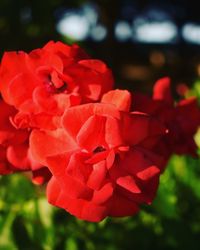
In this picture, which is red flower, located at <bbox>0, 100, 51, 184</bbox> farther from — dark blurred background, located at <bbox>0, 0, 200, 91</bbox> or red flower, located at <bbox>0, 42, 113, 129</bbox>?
dark blurred background, located at <bbox>0, 0, 200, 91</bbox>

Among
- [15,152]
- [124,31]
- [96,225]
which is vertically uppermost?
[15,152]

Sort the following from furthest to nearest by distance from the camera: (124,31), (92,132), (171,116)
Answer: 1. (124,31)
2. (171,116)
3. (92,132)

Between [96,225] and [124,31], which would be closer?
[96,225]

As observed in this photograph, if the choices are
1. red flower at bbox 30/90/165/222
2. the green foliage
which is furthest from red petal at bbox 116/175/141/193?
the green foliage

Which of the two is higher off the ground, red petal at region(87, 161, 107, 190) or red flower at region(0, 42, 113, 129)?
red flower at region(0, 42, 113, 129)

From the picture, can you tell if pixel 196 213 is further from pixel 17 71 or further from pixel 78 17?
pixel 78 17

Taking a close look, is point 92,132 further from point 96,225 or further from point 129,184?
point 96,225

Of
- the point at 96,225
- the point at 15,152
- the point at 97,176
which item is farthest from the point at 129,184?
the point at 96,225

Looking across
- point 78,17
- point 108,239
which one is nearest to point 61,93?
point 108,239
